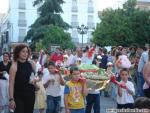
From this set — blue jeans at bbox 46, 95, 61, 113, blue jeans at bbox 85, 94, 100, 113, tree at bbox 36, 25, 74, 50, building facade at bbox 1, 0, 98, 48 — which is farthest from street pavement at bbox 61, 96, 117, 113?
building facade at bbox 1, 0, 98, 48

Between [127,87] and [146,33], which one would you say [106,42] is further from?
[127,87]

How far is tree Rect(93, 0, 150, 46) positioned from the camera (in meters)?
40.8

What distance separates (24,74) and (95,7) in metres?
77.4

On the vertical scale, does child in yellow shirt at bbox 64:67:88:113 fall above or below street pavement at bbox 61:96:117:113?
above

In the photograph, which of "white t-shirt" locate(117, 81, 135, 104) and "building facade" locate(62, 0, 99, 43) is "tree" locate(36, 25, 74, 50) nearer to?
"building facade" locate(62, 0, 99, 43)

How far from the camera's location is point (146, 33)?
134ft

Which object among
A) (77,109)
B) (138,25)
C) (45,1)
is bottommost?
(77,109)

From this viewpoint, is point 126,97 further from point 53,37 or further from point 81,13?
point 81,13

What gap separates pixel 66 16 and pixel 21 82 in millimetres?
75214

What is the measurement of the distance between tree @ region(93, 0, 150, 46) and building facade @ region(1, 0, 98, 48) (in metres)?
→ 36.4

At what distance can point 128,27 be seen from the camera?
41031 mm

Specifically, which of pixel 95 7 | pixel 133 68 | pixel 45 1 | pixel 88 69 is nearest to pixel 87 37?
pixel 95 7

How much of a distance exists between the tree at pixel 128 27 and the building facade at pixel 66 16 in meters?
36.4

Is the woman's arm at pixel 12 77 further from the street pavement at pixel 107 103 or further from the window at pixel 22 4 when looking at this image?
the window at pixel 22 4
